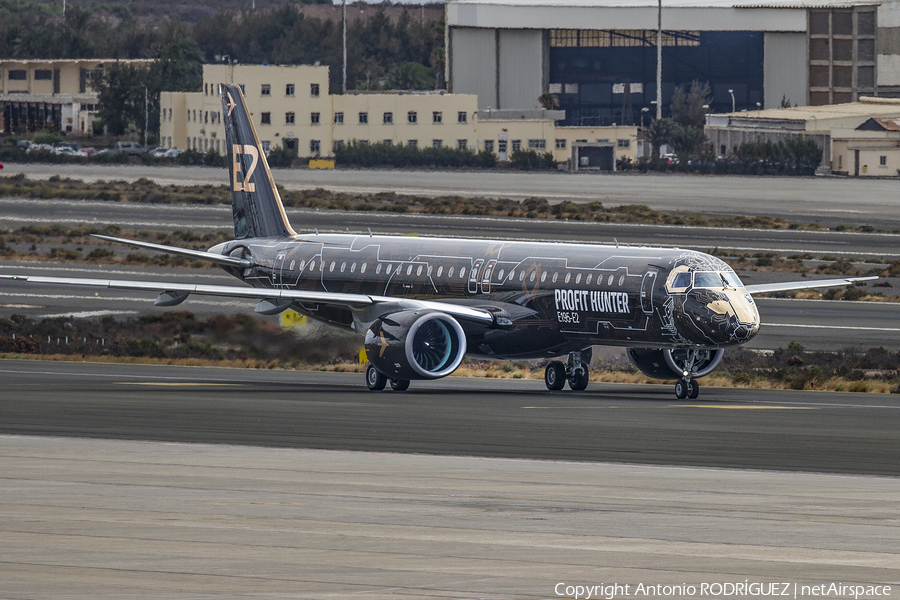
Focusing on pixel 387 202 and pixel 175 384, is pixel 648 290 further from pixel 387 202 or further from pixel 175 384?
pixel 387 202

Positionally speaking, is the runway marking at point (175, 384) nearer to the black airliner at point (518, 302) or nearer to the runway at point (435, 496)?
the black airliner at point (518, 302)

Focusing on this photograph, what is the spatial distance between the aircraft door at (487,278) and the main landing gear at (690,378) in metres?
6.43

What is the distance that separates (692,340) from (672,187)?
393 feet

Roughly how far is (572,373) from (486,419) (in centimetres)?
962

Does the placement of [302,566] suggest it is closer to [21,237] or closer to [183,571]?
[183,571]

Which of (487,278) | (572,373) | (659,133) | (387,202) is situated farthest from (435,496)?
(659,133)

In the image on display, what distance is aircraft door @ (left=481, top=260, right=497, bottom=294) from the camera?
43.2m

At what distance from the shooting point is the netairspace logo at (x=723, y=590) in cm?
1360

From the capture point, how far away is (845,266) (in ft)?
298

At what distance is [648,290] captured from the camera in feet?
127

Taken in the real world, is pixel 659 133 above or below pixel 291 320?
above

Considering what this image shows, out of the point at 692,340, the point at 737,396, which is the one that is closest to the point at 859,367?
the point at 737,396

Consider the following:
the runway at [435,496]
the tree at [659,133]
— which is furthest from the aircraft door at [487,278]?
the tree at [659,133]

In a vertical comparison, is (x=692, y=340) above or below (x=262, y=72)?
below
